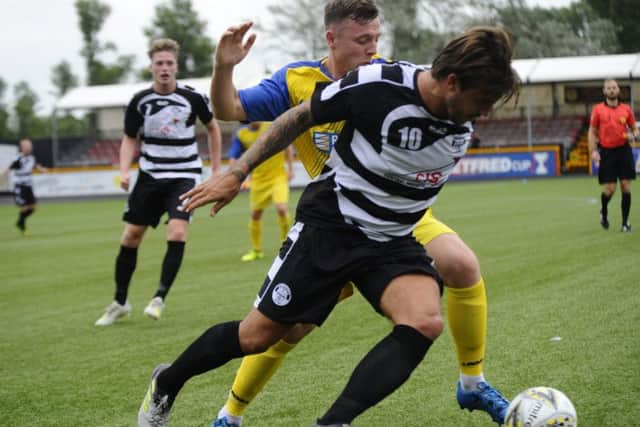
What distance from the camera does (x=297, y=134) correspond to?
11.8 feet

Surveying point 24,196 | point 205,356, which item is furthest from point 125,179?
point 24,196

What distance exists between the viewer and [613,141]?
13.6 metres

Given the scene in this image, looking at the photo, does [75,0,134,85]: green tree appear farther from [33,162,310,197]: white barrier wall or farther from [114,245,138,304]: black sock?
[114,245,138,304]: black sock

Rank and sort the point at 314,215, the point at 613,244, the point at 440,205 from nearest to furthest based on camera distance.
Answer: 1. the point at 314,215
2. the point at 613,244
3. the point at 440,205

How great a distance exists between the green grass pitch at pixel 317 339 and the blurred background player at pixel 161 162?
48 centimetres

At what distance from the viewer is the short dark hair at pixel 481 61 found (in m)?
3.22

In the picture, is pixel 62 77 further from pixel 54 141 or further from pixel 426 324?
pixel 426 324

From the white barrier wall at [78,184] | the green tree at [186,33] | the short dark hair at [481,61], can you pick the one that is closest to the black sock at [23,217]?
the white barrier wall at [78,184]

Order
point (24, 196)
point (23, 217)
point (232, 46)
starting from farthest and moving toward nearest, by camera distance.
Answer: point (24, 196), point (23, 217), point (232, 46)

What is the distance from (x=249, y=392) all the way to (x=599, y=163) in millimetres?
10580

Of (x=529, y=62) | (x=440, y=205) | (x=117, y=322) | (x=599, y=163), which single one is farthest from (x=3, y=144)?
(x=117, y=322)

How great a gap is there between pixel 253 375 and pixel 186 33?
72197 mm

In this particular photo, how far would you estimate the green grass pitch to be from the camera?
4.64 m

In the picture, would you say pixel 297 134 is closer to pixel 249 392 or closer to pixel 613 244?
pixel 249 392
